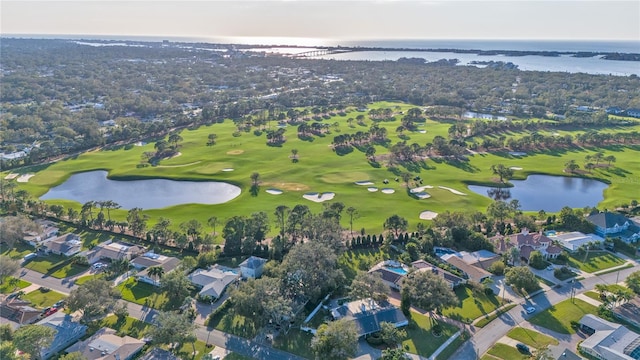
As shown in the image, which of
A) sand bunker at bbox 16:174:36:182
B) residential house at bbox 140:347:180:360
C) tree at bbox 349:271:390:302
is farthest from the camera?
sand bunker at bbox 16:174:36:182

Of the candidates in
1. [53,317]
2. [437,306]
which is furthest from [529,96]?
[53,317]

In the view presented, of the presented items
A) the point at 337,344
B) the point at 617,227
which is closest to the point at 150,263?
the point at 337,344

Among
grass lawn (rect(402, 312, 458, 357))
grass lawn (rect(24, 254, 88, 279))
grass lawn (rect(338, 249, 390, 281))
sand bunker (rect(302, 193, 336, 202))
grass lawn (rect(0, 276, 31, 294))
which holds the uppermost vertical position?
sand bunker (rect(302, 193, 336, 202))

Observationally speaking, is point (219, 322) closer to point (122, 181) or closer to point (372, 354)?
point (372, 354)

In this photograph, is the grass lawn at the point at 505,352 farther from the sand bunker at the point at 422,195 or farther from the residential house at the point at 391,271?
the sand bunker at the point at 422,195


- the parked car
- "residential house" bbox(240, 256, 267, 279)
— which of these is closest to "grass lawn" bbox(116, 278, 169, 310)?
"residential house" bbox(240, 256, 267, 279)

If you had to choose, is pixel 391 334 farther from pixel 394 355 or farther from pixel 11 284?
pixel 11 284

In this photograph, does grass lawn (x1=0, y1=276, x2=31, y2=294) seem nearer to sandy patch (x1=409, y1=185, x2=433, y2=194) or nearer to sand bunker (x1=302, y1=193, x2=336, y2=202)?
sand bunker (x1=302, y1=193, x2=336, y2=202)
